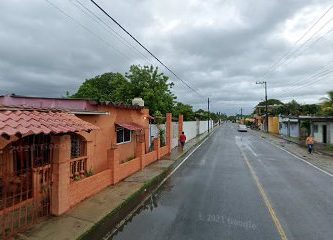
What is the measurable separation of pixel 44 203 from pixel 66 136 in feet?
5.99

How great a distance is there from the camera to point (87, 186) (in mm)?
10703

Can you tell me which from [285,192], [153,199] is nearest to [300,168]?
[285,192]

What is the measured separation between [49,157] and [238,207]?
18.8 ft

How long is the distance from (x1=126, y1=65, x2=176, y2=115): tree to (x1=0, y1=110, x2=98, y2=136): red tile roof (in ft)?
81.7

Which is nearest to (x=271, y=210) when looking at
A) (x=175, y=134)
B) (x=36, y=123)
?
(x=36, y=123)

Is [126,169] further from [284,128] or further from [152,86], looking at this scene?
[284,128]

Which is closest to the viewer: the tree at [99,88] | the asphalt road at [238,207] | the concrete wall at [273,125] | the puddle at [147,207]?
the asphalt road at [238,207]

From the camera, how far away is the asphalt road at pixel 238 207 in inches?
315

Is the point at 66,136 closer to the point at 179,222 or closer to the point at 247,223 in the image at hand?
the point at 179,222

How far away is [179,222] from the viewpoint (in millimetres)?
8789

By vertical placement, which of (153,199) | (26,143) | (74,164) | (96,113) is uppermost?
(96,113)

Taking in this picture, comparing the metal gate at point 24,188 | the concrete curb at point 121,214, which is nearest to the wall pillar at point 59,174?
the metal gate at point 24,188

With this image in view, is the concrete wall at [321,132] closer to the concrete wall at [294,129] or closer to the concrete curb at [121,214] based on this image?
the concrete wall at [294,129]

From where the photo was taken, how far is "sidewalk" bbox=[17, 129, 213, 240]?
24.5 ft
